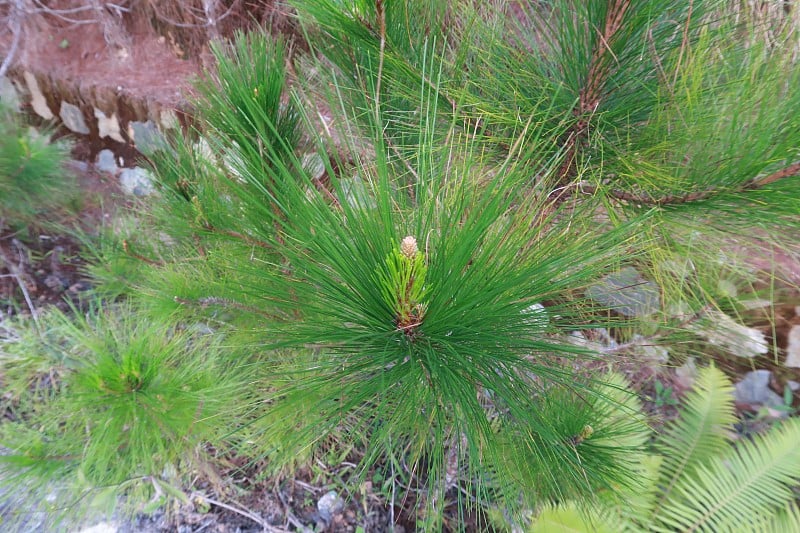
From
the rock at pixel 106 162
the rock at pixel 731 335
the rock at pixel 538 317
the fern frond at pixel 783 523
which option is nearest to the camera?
the rock at pixel 538 317

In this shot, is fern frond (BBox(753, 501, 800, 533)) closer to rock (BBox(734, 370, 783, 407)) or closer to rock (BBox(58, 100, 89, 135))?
rock (BBox(734, 370, 783, 407))

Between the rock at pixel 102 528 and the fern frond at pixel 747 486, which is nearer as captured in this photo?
the fern frond at pixel 747 486

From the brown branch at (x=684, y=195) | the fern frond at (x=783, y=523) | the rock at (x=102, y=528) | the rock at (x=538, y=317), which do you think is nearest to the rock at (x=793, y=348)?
the fern frond at (x=783, y=523)

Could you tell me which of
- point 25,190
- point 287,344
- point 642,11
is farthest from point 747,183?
point 25,190

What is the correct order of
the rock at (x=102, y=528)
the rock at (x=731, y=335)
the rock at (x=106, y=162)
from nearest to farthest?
the rock at (x=731, y=335), the rock at (x=102, y=528), the rock at (x=106, y=162)

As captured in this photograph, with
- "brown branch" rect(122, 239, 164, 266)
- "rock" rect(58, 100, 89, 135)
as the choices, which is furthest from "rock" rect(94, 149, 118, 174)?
"brown branch" rect(122, 239, 164, 266)

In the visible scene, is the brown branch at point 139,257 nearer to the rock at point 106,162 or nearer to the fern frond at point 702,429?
the fern frond at point 702,429
